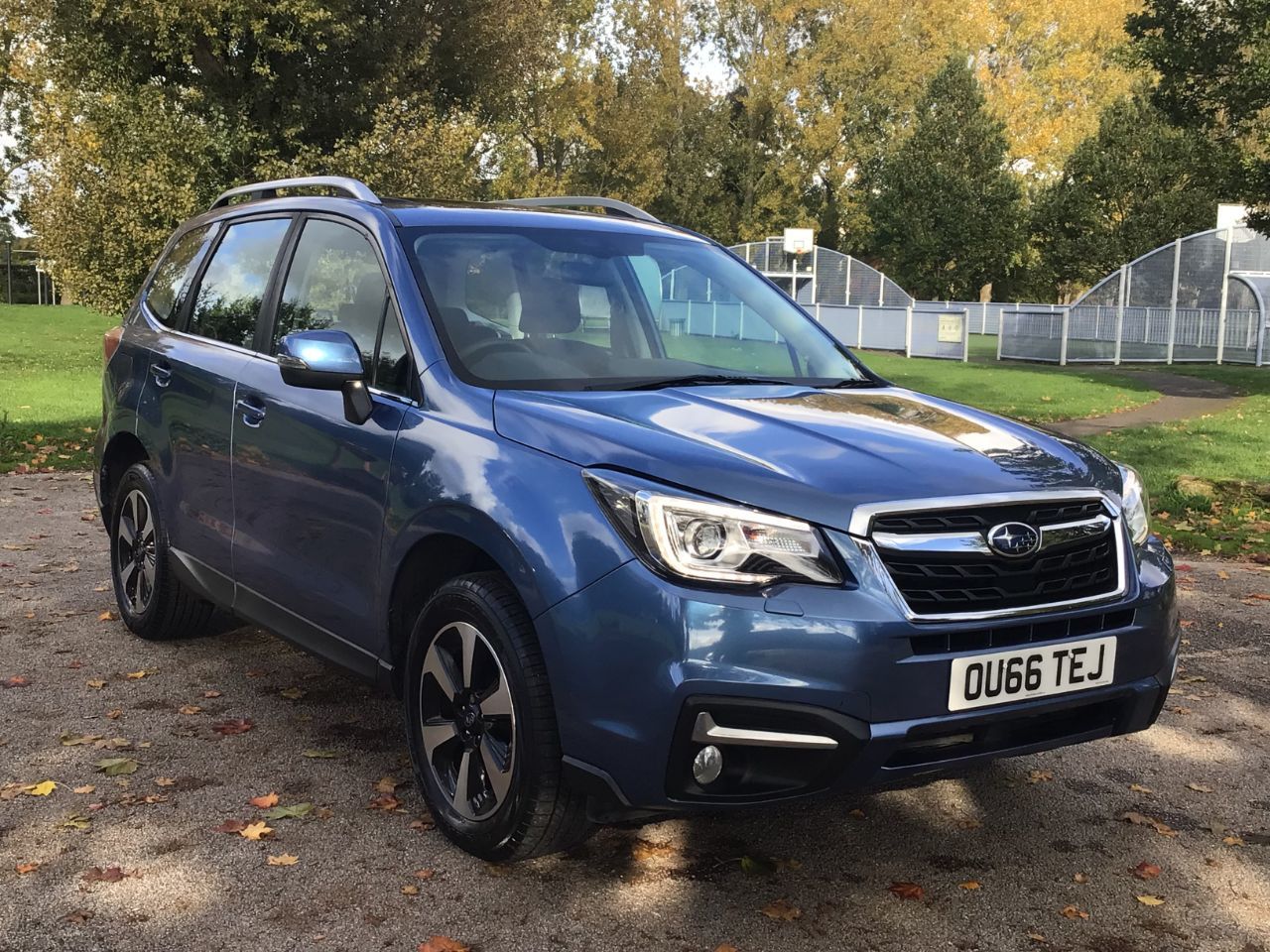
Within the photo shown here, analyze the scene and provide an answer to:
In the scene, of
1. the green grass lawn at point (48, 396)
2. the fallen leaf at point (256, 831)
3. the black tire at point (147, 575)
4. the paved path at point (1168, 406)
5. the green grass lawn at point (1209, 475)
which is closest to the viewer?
the fallen leaf at point (256, 831)

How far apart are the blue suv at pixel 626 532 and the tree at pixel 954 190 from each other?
46.5 metres

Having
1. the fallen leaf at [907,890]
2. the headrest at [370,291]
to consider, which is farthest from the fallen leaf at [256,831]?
the fallen leaf at [907,890]

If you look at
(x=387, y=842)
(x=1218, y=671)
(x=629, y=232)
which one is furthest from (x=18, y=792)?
(x=1218, y=671)

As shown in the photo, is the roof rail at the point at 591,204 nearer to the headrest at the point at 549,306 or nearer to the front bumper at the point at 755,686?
the headrest at the point at 549,306

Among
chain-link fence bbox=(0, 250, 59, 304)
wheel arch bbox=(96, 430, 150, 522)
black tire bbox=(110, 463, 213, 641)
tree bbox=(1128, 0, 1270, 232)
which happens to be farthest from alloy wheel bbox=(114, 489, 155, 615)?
chain-link fence bbox=(0, 250, 59, 304)

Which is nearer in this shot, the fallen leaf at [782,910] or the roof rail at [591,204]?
the fallen leaf at [782,910]

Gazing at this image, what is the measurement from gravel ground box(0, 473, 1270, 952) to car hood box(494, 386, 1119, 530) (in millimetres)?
1086

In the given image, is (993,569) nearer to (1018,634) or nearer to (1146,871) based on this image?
(1018,634)

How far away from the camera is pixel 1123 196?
4350cm

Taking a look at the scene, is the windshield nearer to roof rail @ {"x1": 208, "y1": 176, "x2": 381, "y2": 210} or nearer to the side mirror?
the side mirror

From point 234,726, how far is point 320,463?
4.01 ft

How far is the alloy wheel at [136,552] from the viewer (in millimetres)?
5586

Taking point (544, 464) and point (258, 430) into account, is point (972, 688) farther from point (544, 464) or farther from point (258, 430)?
point (258, 430)

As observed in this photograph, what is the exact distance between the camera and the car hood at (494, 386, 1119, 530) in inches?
120
